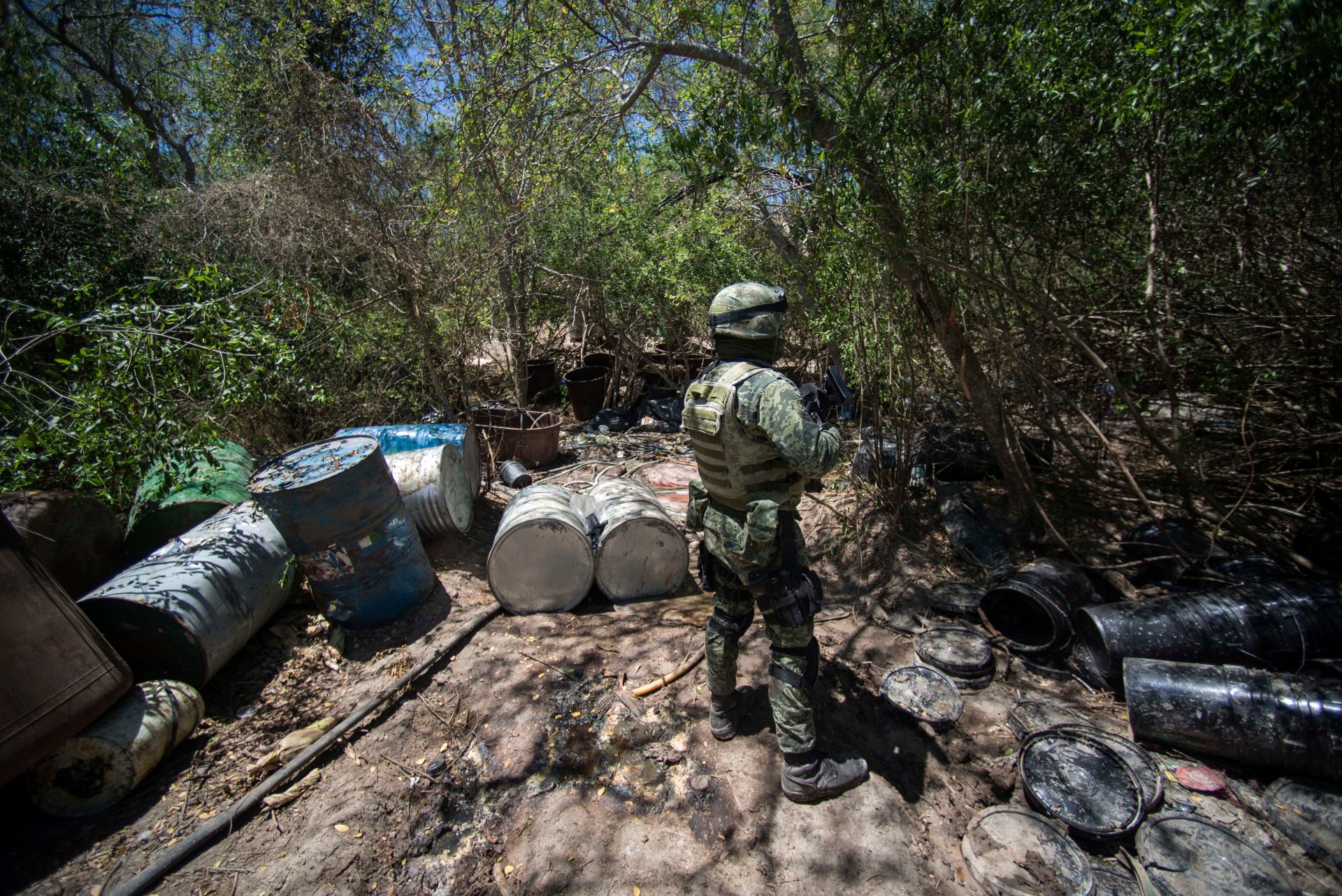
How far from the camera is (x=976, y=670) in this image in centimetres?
302

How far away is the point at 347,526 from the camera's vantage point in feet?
11.1

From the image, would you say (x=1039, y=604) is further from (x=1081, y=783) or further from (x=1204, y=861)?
(x=1204, y=861)

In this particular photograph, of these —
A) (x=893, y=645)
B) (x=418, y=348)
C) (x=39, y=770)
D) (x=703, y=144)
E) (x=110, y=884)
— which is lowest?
(x=893, y=645)

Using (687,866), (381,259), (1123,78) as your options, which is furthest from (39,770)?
(1123,78)

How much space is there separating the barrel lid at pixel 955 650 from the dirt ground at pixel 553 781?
0.38ft

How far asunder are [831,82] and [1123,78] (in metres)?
1.40

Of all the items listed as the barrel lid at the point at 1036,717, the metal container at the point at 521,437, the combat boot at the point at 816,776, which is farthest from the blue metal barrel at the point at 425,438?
the barrel lid at the point at 1036,717

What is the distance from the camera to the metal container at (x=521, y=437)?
248 inches

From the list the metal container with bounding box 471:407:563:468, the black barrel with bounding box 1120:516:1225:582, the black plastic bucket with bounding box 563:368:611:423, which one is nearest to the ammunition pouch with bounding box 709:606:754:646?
the black barrel with bounding box 1120:516:1225:582

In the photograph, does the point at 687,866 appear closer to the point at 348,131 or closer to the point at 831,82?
the point at 831,82

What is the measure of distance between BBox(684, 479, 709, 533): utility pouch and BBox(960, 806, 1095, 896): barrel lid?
1.56 m

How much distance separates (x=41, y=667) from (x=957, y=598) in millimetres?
4372

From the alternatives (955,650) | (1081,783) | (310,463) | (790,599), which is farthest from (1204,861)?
(310,463)

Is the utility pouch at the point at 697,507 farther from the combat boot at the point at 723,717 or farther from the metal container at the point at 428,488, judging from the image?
the metal container at the point at 428,488
